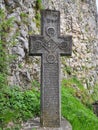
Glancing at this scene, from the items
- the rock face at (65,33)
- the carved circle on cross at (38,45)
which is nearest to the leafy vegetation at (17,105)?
the rock face at (65,33)

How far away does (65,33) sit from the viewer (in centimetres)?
1513

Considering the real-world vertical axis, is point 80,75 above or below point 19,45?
below

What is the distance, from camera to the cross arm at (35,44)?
768cm

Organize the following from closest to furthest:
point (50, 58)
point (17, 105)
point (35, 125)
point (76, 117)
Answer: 1. point (35, 125)
2. point (50, 58)
3. point (17, 105)
4. point (76, 117)

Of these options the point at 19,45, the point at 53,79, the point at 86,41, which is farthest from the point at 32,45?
the point at 86,41

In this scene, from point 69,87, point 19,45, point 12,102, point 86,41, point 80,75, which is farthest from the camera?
point 86,41

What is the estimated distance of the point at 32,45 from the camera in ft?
25.3

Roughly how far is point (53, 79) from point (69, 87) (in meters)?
5.20

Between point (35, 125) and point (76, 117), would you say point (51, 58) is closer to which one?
point (35, 125)

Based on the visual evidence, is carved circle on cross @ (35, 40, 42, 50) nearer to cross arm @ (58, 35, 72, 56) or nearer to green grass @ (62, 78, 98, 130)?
cross arm @ (58, 35, 72, 56)

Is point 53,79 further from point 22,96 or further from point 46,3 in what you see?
point 46,3

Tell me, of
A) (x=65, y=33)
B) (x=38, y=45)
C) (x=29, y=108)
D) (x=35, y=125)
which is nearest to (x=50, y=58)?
(x=38, y=45)

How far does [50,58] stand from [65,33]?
760 cm

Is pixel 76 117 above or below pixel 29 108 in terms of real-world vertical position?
below
